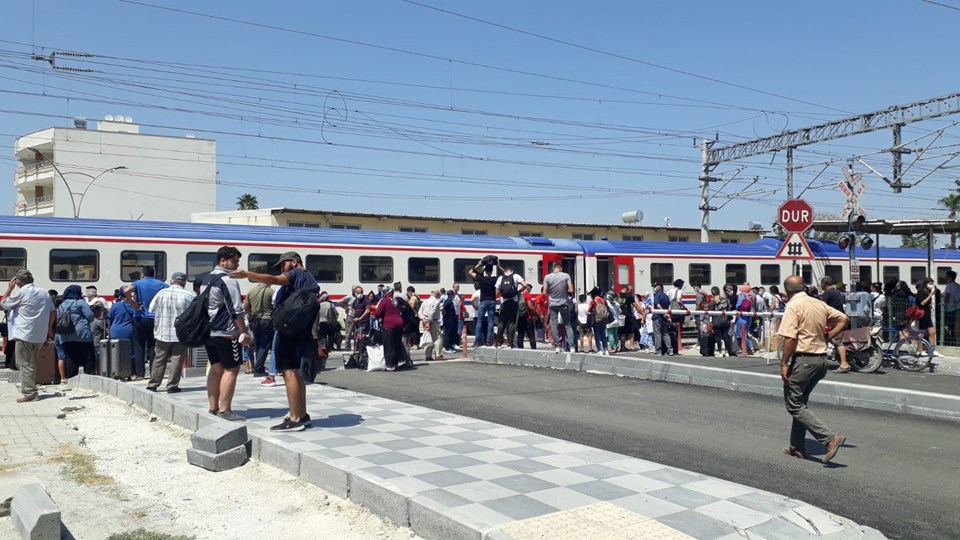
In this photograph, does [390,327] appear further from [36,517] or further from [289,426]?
[36,517]

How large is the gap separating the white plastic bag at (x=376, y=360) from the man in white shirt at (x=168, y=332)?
4.30m

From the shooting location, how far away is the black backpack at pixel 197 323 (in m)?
8.53

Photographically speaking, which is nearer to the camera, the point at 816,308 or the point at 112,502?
the point at 112,502

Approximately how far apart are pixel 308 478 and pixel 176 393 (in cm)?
497

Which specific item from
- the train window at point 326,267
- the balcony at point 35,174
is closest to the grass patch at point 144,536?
the train window at point 326,267

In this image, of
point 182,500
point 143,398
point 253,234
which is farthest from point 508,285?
point 182,500

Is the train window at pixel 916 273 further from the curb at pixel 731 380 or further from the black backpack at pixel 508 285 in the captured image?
the curb at pixel 731 380

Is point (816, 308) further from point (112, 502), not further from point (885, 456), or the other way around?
A: point (112, 502)

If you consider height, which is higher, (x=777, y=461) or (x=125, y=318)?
(x=125, y=318)

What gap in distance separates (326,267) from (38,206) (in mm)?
42028

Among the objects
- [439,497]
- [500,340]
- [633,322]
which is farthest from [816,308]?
[633,322]

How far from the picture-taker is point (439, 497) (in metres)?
5.30

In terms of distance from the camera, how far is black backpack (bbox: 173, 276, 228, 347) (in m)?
8.53

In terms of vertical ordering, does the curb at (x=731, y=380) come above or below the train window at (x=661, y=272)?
below
